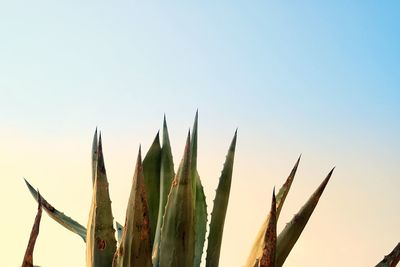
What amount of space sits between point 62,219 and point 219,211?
15.9 inches

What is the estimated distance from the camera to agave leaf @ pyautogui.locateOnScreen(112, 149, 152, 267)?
1.36 meters

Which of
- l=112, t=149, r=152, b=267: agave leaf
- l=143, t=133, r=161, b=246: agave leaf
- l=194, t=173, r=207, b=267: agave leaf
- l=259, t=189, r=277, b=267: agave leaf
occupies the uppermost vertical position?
l=143, t=133, r=161, b=246: agave leaf

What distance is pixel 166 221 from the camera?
1.53 metres

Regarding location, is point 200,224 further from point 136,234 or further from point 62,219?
point 136,234

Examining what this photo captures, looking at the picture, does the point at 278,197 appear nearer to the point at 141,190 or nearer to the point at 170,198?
the point at 170,198

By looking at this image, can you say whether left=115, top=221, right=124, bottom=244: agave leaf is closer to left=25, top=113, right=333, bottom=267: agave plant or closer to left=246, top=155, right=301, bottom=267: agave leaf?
left=25, top=113, right=333, bottom=267: agave plant

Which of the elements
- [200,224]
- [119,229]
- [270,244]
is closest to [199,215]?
[200,224]

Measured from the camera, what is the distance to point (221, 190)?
6.00ft

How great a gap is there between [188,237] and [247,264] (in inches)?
7.3

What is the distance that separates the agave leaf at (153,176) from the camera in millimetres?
1872

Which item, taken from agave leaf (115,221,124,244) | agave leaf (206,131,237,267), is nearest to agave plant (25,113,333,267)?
agave leaf (206,131,237,267)

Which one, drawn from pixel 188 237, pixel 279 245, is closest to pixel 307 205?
pixel 279 245

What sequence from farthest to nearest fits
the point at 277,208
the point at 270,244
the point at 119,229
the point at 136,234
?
the point at 119,229 < the point at 277,208 < the point at 136,234 < the point at 270,244

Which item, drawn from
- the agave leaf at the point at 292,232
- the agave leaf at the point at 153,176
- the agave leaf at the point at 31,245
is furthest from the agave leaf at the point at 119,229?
the agave leaf at the point at 31,245
